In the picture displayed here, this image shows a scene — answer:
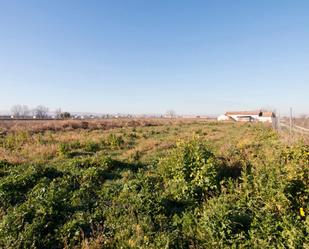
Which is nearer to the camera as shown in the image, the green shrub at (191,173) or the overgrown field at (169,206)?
the overgrown field at (169,206)

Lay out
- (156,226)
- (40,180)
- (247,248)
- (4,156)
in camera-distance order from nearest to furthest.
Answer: (247,248)
(156,226)
(40,180)
(4,156)

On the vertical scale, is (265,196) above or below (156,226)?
above

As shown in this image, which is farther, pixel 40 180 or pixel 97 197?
pixel 40 180

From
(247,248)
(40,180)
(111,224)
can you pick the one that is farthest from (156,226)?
(40,180)

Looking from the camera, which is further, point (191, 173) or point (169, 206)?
point (191, 173)

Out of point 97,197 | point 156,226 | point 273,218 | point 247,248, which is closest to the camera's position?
point 247,248

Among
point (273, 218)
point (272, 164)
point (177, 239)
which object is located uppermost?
point (272, 164)

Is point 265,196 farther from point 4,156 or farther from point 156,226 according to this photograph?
point 4,156

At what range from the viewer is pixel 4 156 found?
10.1 m

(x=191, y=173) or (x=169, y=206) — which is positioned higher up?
(x=191, y=173)

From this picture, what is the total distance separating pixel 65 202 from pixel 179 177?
2.98 metres

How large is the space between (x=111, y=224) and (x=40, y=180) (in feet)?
10.9

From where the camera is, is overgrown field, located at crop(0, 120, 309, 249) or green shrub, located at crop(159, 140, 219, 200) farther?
green shrub, located at crop(159, 140, 219, 200)

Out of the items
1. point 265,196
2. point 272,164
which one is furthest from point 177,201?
point 272,164
